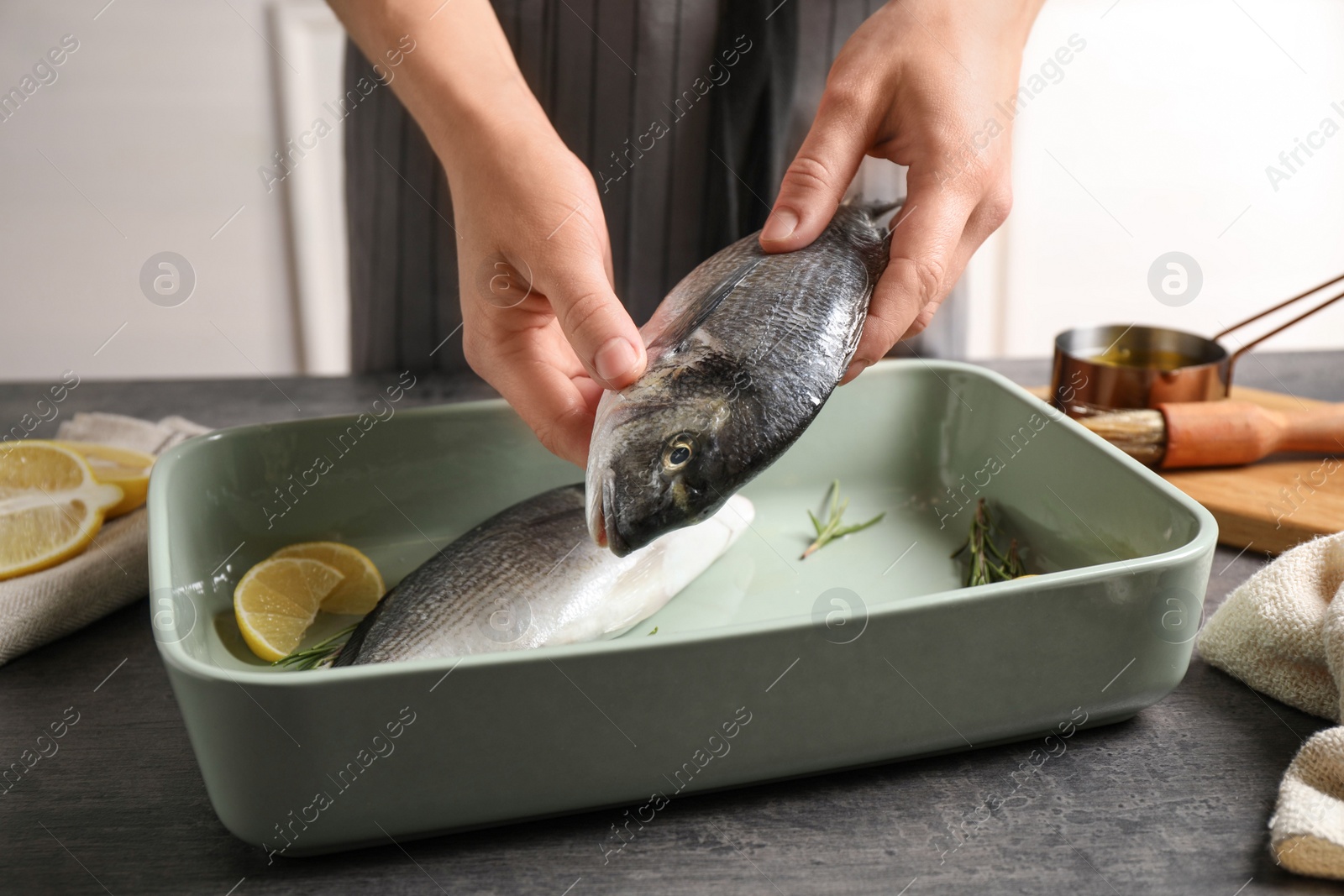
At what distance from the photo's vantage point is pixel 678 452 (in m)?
0.84

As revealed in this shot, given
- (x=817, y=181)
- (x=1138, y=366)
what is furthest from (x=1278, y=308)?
(x=817, y=181)

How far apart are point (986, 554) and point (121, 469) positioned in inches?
43.7

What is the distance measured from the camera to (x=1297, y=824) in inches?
29.0

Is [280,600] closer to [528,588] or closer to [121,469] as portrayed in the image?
[528,588]

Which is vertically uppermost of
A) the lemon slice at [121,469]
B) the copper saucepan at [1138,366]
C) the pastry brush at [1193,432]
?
the copper saucepan at [1138,366]

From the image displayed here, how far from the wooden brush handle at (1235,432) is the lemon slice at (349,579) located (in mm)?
1072

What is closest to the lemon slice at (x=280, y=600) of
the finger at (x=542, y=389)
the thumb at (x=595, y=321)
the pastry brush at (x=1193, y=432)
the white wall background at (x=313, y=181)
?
the finger at (x=542, y=389)

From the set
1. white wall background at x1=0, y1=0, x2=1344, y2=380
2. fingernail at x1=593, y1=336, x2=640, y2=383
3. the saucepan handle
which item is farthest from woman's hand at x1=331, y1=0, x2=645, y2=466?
white wall background at x1=0, y1=0, x2=1344, y2=380

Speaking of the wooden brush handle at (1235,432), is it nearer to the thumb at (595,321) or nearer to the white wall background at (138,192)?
the thumb at (595,321)

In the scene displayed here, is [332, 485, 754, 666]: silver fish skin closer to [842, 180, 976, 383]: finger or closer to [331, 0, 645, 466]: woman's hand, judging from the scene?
[331, 0, 645, 466]: woman's hand

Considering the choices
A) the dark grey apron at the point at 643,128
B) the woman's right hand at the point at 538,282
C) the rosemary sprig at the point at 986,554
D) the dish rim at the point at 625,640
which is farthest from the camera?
the dark grey apron at the point at 643,128

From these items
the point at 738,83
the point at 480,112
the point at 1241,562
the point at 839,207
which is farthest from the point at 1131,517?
the point at 738,83

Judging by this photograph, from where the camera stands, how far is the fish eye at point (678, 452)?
32.9 inches

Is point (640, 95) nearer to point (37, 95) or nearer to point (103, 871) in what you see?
point (103, 871)
